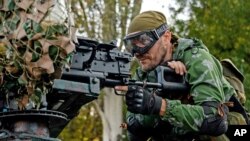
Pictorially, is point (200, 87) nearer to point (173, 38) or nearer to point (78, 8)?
point (173, 38)

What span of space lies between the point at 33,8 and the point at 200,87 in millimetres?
1408

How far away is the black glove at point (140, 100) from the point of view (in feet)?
18.5

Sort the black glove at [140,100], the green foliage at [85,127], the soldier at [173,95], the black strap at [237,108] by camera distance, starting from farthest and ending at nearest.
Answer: the green foliage at [85,127] < the black strap at [237,108] < the soldier at [173,95] < the black glove at [140,100]

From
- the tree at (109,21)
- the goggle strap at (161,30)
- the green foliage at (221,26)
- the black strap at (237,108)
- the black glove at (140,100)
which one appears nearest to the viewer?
the black glove at (140,100)

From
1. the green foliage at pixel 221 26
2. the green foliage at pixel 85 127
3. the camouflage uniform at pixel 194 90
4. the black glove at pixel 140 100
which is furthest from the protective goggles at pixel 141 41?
the green foliage at pixel 85 127

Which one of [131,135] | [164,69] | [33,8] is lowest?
[131,135]

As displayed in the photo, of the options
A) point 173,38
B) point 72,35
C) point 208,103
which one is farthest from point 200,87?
point 72,35

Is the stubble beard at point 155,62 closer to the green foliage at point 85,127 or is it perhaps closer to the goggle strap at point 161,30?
the goggle strap at point 161,30

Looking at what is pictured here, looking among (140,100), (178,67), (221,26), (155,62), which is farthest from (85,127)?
(140,100)

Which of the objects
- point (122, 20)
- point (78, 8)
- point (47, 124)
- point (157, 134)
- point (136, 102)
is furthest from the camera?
point (122, 20)

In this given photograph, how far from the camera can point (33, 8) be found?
4.87 m

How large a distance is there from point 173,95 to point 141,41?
0.41 meters

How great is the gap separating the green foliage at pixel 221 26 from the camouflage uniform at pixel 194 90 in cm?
1682

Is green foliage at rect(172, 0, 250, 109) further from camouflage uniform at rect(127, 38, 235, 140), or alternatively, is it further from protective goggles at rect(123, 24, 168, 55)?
protective goggles at rect(123, 24, 168, 55)
